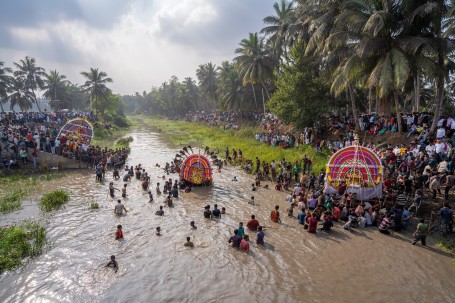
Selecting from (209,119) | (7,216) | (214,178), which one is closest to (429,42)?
(214,178)

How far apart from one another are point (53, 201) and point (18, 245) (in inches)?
229

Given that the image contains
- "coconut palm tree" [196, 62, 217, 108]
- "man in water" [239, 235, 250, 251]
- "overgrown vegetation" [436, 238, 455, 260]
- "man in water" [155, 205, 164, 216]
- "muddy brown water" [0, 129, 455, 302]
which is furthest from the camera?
"coconut palm tree" [196, 62, 217, 108]

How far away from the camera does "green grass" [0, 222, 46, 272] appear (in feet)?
37.6

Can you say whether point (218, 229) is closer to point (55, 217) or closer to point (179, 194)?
point (179, 194)

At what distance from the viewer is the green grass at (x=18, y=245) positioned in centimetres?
1145

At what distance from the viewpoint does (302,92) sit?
28297 millimetres

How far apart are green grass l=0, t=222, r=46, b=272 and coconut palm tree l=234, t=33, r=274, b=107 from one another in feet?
108

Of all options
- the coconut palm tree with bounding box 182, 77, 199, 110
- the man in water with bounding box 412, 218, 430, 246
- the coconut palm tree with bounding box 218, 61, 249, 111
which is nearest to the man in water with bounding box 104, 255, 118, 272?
the man in water with bounding box 412, 218, 430, 246

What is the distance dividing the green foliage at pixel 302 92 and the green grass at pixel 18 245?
21.6 m

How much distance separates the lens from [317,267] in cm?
1135

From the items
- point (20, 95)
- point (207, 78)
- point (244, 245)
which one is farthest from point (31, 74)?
point (244, 245)

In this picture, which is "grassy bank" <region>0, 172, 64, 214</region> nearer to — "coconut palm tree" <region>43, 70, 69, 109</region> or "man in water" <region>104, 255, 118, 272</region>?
"man in water" <region>104, 255, 118, 272</region>

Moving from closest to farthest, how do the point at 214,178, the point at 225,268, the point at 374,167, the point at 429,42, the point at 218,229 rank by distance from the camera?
the point at 225,268
the point at 218,229
the point at 374,167
the point at 429,42
the point at 214,178

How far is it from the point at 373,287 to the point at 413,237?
471cm
